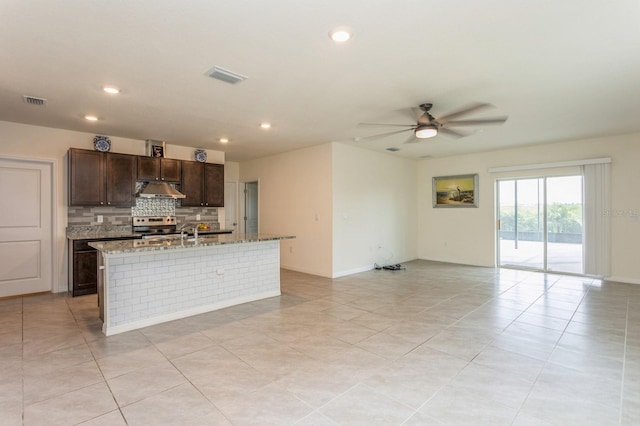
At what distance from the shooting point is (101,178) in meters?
5.35

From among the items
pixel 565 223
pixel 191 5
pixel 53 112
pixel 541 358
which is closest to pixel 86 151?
pixel 53 112

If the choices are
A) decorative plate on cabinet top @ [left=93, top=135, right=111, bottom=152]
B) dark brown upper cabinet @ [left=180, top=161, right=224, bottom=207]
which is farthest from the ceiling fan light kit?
decorative plate on cabinet top @ [left=93, top=135, right=111, bottom=152]

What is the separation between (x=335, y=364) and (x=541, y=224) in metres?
6.04

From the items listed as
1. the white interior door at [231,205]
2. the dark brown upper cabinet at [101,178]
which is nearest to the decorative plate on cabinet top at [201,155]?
the dark brown upper cabinet at [101,178]

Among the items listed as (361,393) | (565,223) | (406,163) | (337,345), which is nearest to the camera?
(361,393)

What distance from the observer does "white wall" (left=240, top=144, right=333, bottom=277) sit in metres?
6.33

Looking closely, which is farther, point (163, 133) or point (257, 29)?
point (163, 133)

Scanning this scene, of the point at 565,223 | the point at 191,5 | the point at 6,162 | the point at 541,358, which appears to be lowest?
the point at 541,358

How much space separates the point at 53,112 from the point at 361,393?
5.06 m

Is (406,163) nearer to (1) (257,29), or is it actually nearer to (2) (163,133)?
(2) (163,133)

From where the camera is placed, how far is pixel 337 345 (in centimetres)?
311

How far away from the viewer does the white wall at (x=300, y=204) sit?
6.33 meters

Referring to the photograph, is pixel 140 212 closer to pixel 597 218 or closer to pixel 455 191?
pixel 455 191

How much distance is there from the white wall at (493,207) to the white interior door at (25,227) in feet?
25.6
